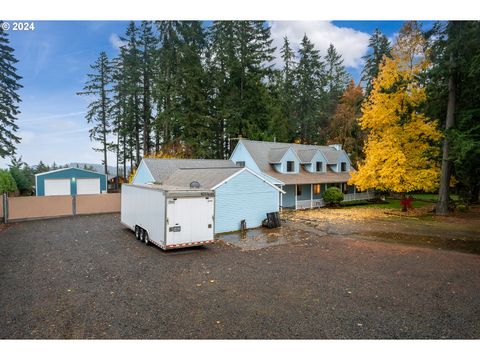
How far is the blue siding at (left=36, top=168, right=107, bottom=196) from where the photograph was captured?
2978 cm

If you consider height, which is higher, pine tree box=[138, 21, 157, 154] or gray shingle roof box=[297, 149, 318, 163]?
pine tree box=[138, 21, 157, 154]

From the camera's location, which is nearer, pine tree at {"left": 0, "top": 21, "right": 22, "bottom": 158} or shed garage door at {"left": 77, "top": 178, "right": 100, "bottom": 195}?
pine tree at {"left": 0, "top": 21, "right": 22, "bottom": 158}

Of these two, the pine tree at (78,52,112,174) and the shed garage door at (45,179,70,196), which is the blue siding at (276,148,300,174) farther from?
the pine tree at (78,52,112,174)

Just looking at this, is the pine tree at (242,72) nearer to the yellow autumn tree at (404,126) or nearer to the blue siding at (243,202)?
the yellow autumn tree at (404,126)

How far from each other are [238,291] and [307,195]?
22553mm

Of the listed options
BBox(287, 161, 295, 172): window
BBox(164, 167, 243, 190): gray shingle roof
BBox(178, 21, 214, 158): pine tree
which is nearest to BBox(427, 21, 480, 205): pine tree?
BBox(287, 161, 295, 172): window

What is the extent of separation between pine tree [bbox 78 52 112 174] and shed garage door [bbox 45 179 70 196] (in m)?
11.2

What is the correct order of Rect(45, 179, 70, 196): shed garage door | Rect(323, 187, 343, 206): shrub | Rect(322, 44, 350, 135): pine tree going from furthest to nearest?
Rect(322, 44, 350, 135): pine tree < Rect(45, 179, 70, 196): shed garage door < Rect(323, 187, 343, 206): shrub

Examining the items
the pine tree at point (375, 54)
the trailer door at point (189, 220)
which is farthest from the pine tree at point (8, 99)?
the pine tree at point (375, 54)

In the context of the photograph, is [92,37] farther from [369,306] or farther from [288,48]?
[288,48]

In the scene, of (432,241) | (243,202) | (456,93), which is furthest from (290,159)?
(432,241)

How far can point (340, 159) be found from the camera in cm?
3331

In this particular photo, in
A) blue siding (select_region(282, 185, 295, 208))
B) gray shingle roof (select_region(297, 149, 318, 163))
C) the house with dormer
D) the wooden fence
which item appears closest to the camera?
the wooden fence

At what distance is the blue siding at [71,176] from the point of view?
97.7 feet
